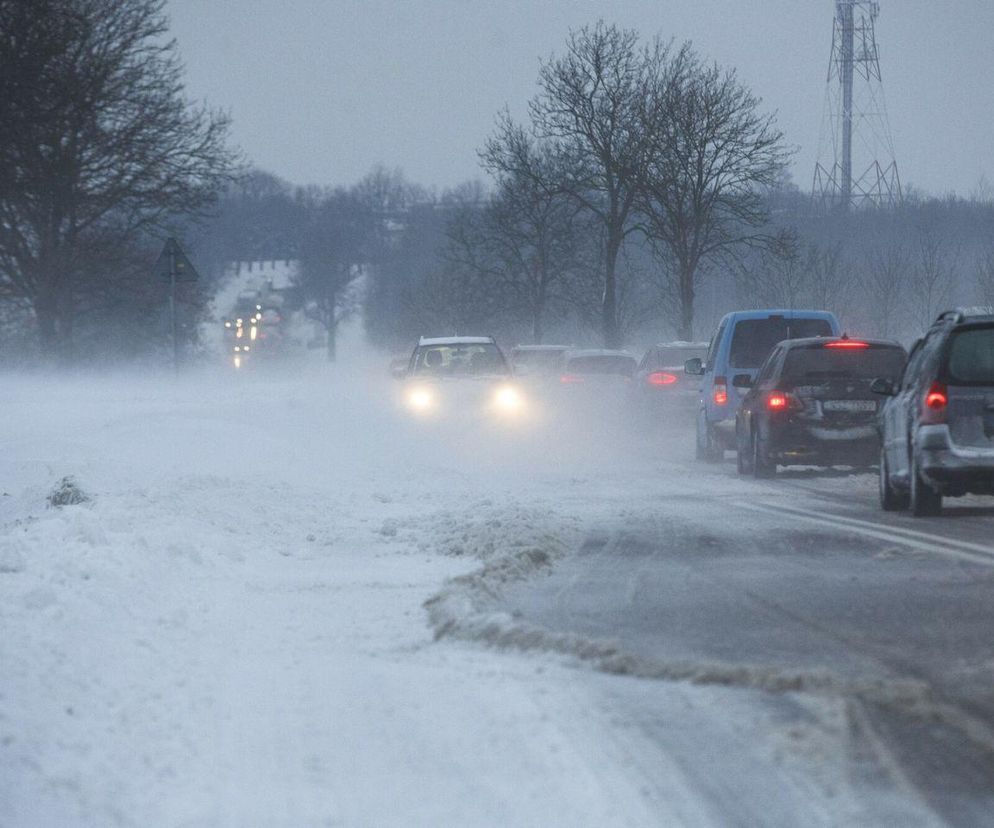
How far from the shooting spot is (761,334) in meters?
22.7

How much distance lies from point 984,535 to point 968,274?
280 feet

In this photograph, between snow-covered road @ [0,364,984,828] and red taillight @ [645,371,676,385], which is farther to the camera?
red taillight @ [645,371,676,385]

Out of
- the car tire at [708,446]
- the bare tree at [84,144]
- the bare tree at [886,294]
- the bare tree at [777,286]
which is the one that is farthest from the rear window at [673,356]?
the bare tree at [886,294]

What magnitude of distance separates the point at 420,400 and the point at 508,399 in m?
1.29

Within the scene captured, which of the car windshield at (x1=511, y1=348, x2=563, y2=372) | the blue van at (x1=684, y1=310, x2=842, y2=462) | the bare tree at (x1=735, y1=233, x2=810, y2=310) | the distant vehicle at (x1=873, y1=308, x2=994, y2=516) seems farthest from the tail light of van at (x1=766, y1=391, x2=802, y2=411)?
the bare tree at (x1=735, y1=233, x2=810, y2=310)

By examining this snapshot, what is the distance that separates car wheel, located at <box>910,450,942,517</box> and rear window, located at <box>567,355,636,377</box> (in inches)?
728

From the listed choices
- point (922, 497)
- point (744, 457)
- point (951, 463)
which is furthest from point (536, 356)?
point (951, 463)

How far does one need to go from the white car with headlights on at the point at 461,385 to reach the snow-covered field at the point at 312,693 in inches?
361

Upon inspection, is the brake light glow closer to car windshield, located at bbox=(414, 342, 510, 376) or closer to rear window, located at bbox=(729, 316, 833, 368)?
rear window, located at bbox=(729, 316, 833, 368)

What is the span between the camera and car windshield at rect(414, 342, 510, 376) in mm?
24672

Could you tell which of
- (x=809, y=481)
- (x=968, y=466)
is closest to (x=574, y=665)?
(x=968, y=466)

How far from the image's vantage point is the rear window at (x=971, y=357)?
43.0ft

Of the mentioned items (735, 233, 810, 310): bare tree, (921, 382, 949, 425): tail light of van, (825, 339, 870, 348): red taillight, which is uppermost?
(735, 233, 810, 310): bare tree

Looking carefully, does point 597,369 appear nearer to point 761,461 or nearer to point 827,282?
point 761,461
